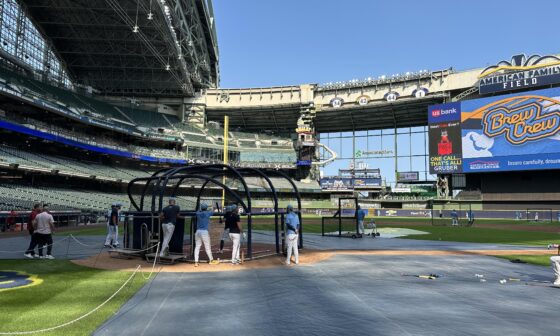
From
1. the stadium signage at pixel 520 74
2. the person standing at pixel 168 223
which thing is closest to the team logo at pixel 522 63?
the stadium signage at pixel 520 74

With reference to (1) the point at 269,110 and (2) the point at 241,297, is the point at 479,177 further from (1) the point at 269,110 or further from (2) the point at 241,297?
(2) the point at 241,297

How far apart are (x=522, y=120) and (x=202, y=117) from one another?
58.0 meters

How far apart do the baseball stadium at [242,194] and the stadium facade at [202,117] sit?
13.0 inches

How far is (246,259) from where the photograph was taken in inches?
531

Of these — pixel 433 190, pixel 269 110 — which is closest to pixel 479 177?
pixel 433 190

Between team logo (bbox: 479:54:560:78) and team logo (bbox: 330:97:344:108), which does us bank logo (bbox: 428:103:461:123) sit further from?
team logo (bbox: 330:97:344:108)

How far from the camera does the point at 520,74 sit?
56812 millimetres

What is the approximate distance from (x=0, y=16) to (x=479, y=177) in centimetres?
7198

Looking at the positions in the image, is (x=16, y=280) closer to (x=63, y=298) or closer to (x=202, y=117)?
(x=63, y=298)

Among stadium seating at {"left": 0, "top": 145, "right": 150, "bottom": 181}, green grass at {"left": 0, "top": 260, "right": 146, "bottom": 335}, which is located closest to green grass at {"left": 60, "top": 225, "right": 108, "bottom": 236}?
stadium seating at {"left": 0, "top": 145, "right": 150, "bottom": 181}

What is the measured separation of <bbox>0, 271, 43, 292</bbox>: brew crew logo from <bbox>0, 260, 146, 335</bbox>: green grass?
23 cm

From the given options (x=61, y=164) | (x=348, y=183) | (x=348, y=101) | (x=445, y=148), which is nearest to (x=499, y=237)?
(x=445, y=148)

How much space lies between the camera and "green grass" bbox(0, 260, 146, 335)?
19.6 feet

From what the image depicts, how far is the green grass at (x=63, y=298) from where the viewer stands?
5961 mm
